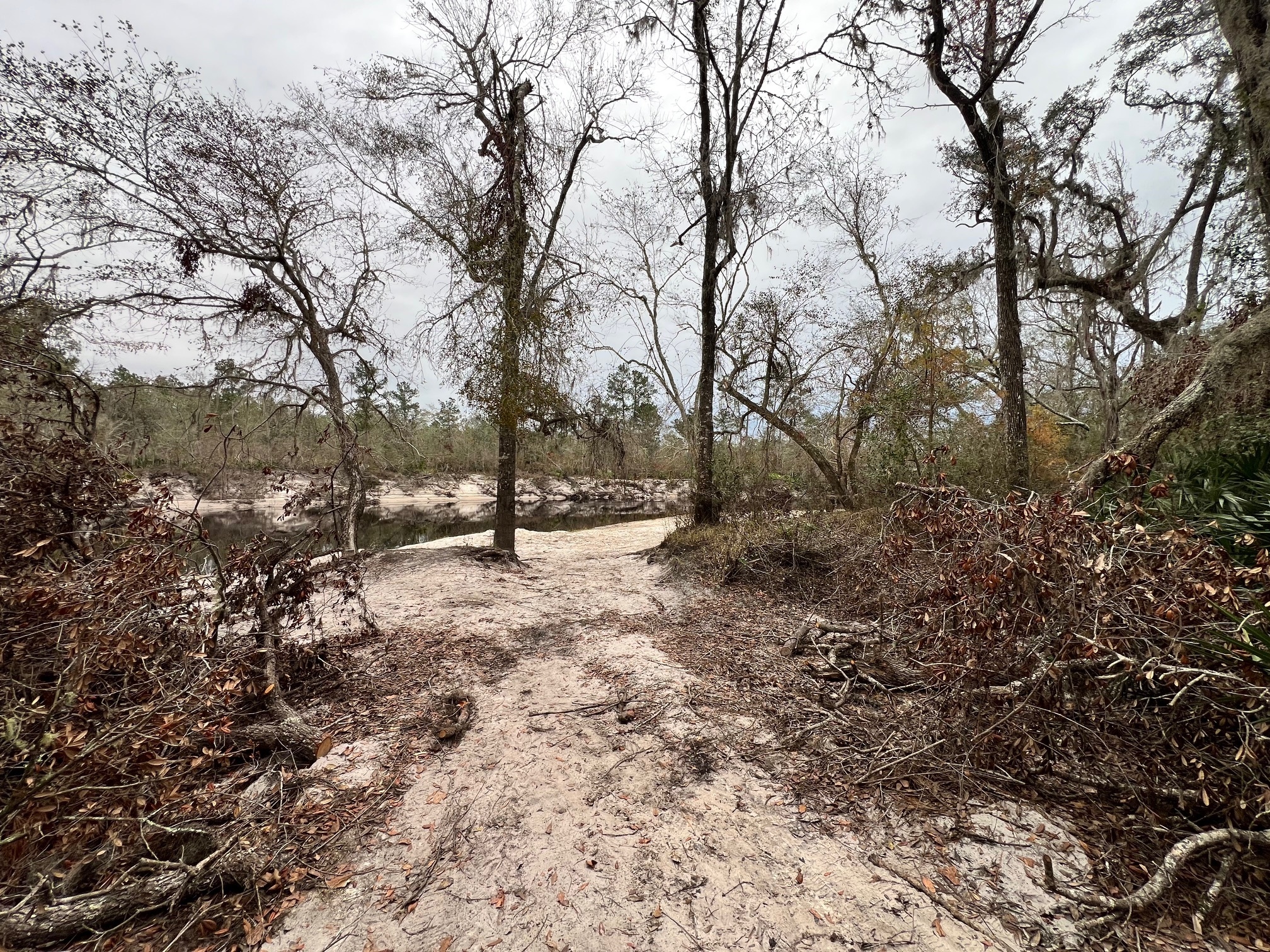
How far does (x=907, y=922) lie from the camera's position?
83.4 inches

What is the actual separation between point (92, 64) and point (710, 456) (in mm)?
10564

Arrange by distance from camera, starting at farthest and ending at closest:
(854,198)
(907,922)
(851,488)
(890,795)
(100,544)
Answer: (854,198) < (851,488) < (100,544) < (890,795) < (907,922)

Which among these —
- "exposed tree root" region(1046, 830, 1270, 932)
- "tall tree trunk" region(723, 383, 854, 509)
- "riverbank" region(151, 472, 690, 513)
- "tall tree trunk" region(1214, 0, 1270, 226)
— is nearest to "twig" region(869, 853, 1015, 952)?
"exposed tree root" region(1046, 830, 1270, 932)

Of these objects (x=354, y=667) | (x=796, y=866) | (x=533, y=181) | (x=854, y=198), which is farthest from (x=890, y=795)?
(x=854, y=198)

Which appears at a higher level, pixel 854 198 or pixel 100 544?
pixel 854 198

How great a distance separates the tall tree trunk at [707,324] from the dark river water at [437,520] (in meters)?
7.60

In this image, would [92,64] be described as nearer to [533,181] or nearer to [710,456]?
[533,181]

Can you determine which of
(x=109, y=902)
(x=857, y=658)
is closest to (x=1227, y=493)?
(x=857, y=658)

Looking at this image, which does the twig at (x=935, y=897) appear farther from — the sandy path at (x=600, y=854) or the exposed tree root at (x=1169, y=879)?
the exposed tree root at (x=1169, y=879)

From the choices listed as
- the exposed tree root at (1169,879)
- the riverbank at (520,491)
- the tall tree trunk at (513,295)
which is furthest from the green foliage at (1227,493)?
the riverbank at (520,491)

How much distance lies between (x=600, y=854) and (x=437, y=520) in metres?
22.2

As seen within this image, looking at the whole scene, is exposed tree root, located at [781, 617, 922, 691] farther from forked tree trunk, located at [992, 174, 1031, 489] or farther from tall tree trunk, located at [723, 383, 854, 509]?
tall tree trunk, located at [723, 383, 854, 509]

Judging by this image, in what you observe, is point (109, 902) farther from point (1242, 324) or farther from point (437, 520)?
point (437, 520)

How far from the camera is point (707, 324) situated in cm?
1050
